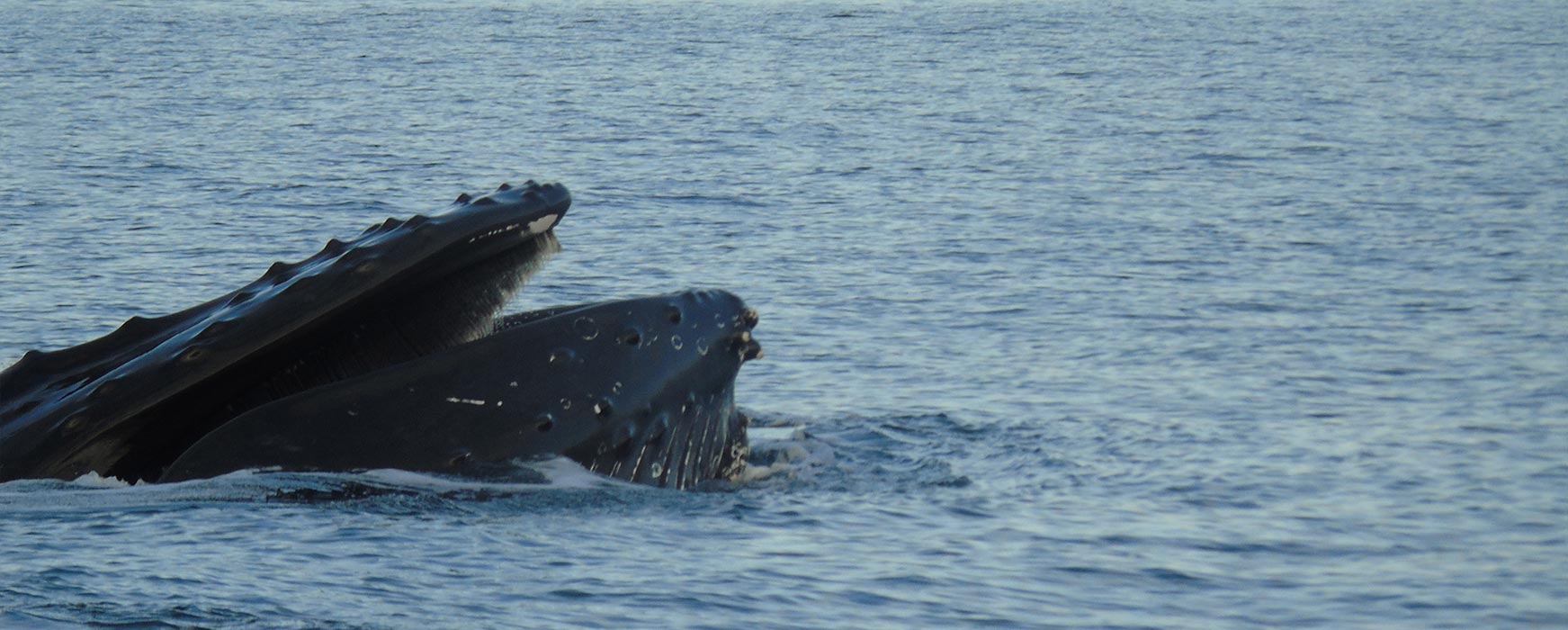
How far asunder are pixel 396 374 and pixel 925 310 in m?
8.16

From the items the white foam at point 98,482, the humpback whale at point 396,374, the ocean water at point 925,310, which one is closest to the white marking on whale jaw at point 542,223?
the humpback whale at point 396,374

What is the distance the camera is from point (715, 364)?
22.1ft

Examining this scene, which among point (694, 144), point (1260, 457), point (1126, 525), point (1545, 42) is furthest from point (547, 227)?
point (1545, 42)

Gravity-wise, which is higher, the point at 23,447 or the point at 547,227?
the point at 547,227

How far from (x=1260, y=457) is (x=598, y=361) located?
4321mm

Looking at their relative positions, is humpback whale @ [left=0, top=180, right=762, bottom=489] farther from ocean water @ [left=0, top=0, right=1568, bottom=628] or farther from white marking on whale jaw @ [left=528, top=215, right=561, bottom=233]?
ocean water @ [left=0, top=0, right=1568, bottom=628]

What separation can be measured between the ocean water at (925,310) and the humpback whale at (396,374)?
18 cm

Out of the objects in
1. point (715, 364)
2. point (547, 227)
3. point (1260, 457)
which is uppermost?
point (547, 227)

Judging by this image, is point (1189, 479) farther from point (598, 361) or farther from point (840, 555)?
point (598, 361)

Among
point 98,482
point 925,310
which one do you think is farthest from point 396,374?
point 925,310

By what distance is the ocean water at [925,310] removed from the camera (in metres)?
6.70

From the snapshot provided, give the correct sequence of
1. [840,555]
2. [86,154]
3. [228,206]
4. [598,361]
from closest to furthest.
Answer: [598,361] < [840,555] < [228,206] < [86,154]

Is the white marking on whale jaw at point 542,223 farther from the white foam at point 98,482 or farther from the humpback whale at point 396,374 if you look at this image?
the white foam at point 98,482

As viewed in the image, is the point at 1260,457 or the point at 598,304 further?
the point at 1260,457
